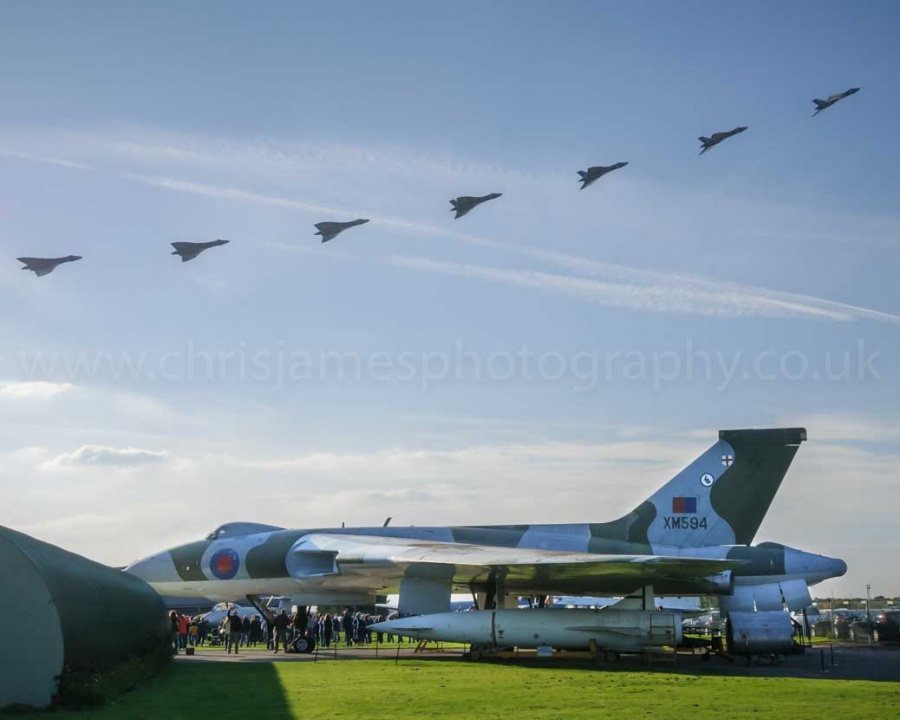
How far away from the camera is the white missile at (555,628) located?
23.0 meters

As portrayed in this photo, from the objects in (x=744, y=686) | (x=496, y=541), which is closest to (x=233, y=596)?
(x=496, y=541)

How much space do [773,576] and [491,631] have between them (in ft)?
25.1

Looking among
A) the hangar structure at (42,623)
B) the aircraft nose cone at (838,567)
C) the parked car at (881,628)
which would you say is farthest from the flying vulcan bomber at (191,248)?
the parked car at (881,628)

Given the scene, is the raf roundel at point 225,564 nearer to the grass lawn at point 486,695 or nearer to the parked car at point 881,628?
the grass lawn at point 486,695

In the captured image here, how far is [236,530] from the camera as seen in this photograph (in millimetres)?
29641

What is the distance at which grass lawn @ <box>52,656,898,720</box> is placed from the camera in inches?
514

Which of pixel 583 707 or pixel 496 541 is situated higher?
pixel 496 541

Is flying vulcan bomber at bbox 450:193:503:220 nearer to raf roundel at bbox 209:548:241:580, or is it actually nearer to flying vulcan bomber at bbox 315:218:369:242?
→ flying vulcan bomber at bbox 315:218:369:242

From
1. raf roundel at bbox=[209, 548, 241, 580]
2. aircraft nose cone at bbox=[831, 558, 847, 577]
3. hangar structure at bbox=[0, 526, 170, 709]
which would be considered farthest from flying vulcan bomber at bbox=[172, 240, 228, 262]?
aircraft nose cone at bbox=[831, 558, 847, 577]

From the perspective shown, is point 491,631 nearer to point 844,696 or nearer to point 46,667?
point 844,696

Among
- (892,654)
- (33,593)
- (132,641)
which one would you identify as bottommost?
(892,654)

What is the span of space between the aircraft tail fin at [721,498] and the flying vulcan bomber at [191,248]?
1341cm

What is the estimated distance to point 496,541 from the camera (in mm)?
27938

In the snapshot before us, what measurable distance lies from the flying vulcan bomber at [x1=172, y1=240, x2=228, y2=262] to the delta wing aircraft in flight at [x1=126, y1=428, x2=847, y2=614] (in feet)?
28.2
